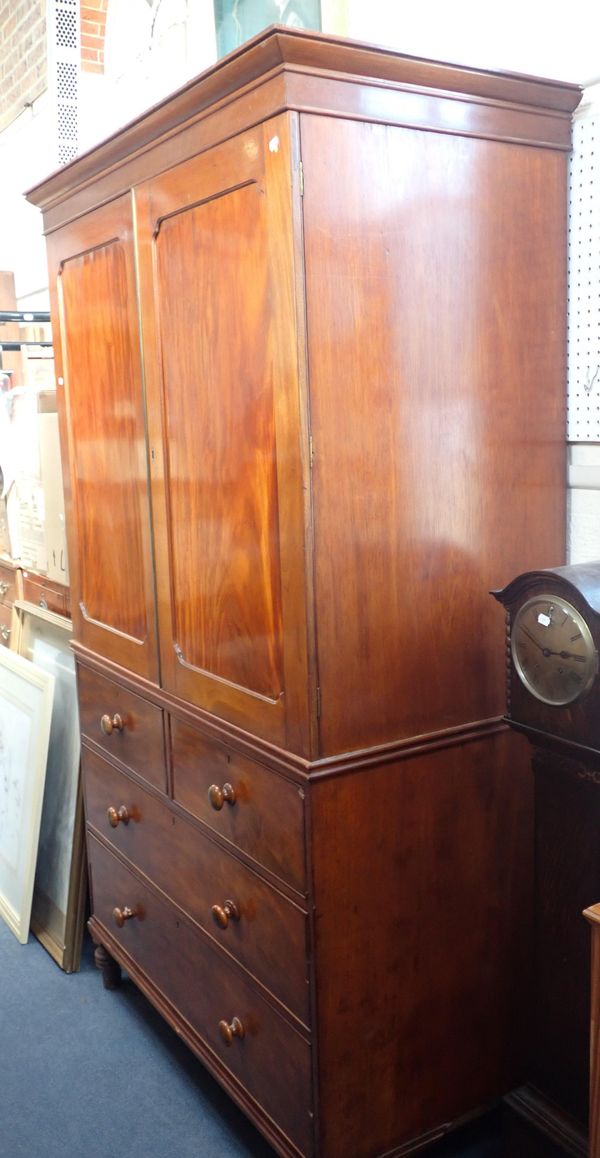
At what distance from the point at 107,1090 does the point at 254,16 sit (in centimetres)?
276

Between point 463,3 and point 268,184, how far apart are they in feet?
2.49

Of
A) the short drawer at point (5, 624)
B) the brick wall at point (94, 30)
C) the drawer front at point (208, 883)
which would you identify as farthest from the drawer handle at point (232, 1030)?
the brick wall at point (94, 30)

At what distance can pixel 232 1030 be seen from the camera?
6.45 feet

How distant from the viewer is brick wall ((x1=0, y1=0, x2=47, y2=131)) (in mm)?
4367

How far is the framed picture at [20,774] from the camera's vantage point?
114 inches

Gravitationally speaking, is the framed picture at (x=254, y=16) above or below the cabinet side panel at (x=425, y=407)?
above

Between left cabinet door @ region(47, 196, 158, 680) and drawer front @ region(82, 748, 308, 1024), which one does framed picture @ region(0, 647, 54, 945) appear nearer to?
drawer front @ region(82, 748, 308, 1024)

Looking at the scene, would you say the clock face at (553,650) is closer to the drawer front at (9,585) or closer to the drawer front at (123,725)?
the drawer front at (123,725)

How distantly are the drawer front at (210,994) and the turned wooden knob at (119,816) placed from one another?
141mm

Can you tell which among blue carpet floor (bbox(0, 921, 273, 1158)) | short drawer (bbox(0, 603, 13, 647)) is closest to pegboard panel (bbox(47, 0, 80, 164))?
short drawer (bbox(0, 603, 13, 647))

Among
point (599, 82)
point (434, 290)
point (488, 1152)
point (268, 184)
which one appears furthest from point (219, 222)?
point (488, 1152)

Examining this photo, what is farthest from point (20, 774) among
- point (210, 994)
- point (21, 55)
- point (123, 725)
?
point (21, 55)

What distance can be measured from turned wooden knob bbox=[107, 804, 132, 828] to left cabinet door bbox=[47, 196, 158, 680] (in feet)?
1.24

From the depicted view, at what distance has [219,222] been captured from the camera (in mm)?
1654
